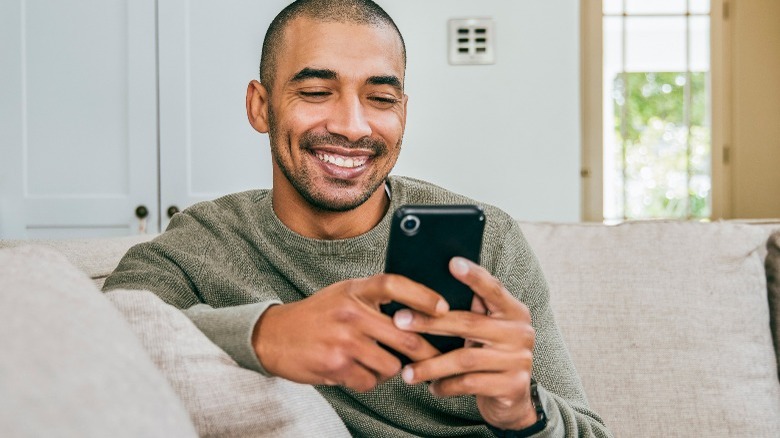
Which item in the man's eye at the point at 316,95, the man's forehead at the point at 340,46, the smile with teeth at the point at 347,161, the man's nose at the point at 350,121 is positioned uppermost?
the man's forehead at the point at 340,46

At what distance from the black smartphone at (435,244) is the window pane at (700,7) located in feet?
12.3

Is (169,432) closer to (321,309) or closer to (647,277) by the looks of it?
(321,309)

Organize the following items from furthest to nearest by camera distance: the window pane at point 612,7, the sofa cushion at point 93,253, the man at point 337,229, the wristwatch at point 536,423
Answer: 1. the window pane at point 612,7
2. the sofa cushion at point 93,253
3. the man at point 337,229
4. the wristwatch at point 536,423

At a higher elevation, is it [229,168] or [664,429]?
[229,168]

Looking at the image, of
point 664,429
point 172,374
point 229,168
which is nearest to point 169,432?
point 172,374

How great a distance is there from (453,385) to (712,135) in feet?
12.3

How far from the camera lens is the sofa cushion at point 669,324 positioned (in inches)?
57.4

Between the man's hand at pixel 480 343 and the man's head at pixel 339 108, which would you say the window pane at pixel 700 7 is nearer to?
the man's head at pixel 339 108

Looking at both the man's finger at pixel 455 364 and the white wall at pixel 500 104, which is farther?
the white wall at pixel 500 104

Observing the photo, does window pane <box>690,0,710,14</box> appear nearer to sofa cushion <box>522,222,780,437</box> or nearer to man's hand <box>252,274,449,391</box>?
sofa cushion <box>522,222,780,437</box>

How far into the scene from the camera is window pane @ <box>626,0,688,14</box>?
13.3 feet

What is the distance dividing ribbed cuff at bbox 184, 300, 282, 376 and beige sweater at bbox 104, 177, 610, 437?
241 millimetres

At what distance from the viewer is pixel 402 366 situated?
82 centimetres

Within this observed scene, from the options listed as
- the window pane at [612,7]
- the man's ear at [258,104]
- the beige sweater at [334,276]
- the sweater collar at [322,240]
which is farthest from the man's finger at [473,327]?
the window pane at [612,7]
